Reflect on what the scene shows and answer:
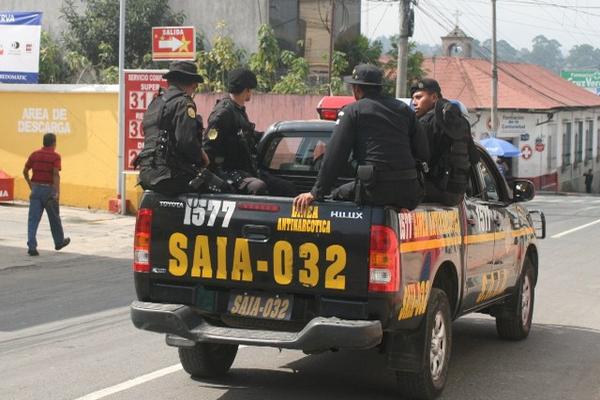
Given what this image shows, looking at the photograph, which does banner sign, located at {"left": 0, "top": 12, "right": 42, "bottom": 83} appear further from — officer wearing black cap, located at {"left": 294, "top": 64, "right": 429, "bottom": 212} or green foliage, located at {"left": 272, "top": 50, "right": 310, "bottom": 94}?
officer wearing black cap, located at {"left": 294, "top": 64, "right": 429, "bottom": 212}

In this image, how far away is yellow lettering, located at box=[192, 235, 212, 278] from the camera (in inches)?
259

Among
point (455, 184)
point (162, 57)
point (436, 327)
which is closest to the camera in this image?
point (436, 327)

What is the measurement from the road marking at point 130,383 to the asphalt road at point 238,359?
0.04 feet

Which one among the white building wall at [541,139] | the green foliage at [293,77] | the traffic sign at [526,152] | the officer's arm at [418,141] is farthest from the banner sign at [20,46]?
the traffic sign at [526,152]

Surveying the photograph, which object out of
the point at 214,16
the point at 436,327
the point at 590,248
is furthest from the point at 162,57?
the point at 436,327

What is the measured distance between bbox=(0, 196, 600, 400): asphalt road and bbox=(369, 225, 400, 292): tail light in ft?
3.90

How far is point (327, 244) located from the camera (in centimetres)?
630

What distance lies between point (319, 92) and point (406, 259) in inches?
A: 1042

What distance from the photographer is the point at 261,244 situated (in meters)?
6.44

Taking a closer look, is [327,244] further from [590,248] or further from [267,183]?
[590,248]

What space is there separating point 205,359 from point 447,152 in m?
2.31

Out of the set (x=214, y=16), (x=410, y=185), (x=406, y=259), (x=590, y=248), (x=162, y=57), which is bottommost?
(x=590, y=248)

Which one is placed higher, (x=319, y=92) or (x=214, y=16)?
(x=214, y=16)

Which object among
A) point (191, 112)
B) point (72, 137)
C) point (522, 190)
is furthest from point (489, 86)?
point (191, 112)
